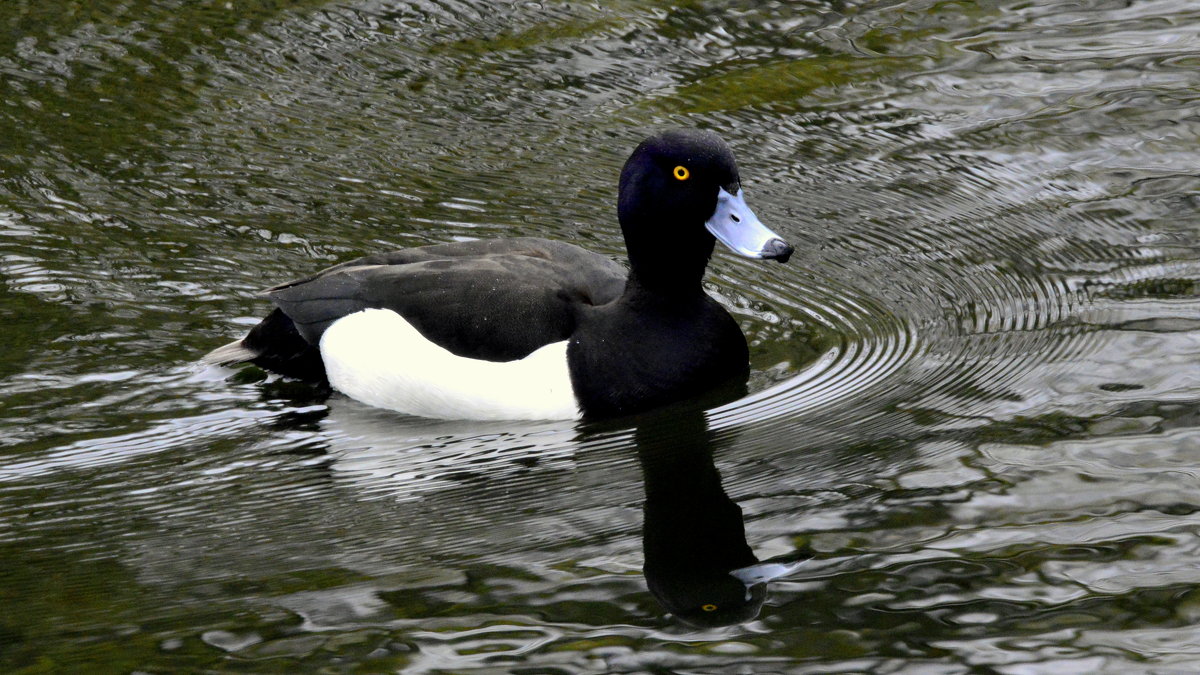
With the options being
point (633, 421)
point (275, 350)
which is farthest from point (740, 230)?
point (275, 350)

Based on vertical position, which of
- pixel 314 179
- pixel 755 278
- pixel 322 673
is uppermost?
pixel 314 179

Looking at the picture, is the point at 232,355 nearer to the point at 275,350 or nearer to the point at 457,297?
the point at 275,350

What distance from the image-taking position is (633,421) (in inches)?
241

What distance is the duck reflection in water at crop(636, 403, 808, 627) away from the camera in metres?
4.71

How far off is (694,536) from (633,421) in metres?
1.02

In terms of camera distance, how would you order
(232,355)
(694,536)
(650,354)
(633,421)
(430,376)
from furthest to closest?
(232,355) → (430,376) → (650,354) → (633,421) → (694,536)

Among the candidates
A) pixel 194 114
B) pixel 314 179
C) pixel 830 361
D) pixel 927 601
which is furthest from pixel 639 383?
pixel 194 114

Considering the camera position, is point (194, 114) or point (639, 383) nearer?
point (639, 383)

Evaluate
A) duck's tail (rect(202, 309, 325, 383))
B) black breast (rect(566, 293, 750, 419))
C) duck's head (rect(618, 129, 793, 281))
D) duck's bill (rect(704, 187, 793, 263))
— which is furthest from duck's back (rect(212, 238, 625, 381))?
duck's bill (rect(704, 187, 793, 263))

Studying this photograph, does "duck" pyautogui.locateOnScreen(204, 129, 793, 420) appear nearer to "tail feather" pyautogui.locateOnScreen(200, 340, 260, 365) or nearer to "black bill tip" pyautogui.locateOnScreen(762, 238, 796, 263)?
"black bill tip" pyautogui.locateOnScreen(762, 238, 796, 263)

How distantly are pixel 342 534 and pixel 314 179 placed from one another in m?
3.49

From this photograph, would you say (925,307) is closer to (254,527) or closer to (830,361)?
(830,361)

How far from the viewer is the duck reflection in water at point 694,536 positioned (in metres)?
4.71

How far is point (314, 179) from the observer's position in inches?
328
